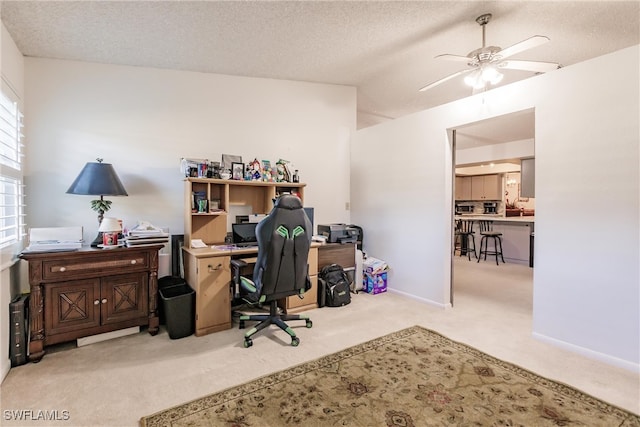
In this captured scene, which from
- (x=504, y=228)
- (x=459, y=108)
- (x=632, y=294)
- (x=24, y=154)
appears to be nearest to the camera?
(x=632, y=294)

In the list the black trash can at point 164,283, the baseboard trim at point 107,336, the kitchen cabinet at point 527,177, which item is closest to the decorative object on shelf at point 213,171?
the black trash can at point 164,283

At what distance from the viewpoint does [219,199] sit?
11.7 feet

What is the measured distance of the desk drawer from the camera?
2408mm

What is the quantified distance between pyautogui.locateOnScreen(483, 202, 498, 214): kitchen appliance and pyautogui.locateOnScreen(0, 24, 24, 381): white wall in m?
9.36

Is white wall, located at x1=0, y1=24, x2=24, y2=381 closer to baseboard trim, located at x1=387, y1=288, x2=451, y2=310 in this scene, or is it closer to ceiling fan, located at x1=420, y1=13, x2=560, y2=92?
ceiling fan, located at x1=420, y1=13, x2=560, y2=92

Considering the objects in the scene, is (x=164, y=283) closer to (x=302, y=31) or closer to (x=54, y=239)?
(x=54, y=239)

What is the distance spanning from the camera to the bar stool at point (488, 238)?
6.70 meters

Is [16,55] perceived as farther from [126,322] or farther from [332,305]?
[332,305]

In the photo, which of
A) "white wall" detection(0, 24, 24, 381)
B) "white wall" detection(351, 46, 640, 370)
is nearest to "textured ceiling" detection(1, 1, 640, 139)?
"white wall" detection(0, 24, 24, 381)

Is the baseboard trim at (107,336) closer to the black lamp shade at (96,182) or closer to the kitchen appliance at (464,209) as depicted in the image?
the black lamp shade at (96,182)

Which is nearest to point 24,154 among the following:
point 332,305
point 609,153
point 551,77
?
point 332,305

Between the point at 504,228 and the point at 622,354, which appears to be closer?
the point at 622,354

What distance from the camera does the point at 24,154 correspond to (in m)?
2.93

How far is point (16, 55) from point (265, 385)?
11.7 feet
